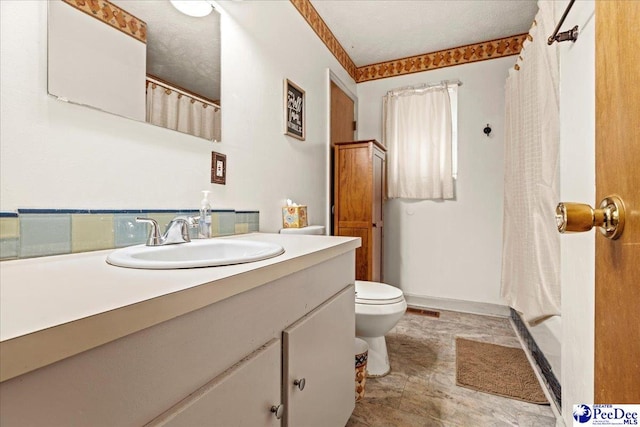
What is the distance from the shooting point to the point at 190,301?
47 centimetres

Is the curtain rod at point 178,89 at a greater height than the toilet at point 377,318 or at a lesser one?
greater

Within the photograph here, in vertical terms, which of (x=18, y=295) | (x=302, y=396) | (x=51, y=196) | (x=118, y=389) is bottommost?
(x=302, y=396)

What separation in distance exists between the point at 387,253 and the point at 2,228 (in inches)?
110

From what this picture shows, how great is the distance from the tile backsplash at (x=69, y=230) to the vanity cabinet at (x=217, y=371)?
0.54 meters

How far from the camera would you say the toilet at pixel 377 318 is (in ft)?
5.22

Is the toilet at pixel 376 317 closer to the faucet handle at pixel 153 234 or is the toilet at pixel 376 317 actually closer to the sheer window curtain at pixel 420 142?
the faucet handle at pixel 153 234

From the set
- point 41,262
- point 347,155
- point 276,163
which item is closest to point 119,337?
point 41,262

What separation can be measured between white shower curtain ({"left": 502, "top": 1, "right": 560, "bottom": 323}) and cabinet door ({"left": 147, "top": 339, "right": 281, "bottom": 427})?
1.36 meters

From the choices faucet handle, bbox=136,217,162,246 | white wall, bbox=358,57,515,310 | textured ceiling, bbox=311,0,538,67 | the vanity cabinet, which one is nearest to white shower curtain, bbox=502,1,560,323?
white wall, bbox=358,57,515,310

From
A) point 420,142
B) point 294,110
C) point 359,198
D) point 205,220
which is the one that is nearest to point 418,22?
point 420,142

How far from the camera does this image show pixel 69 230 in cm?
79

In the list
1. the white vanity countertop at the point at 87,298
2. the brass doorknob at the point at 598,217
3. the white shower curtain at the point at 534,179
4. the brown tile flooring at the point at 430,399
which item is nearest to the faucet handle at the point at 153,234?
the white vanity countertop at the point at 87,298

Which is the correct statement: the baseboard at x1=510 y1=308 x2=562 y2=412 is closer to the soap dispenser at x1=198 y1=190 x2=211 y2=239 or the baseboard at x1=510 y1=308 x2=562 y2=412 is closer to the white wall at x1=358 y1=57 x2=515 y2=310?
the white wall at x1=358 y1=57 x2=515 y2=310

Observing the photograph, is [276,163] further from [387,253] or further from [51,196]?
[387,253]
